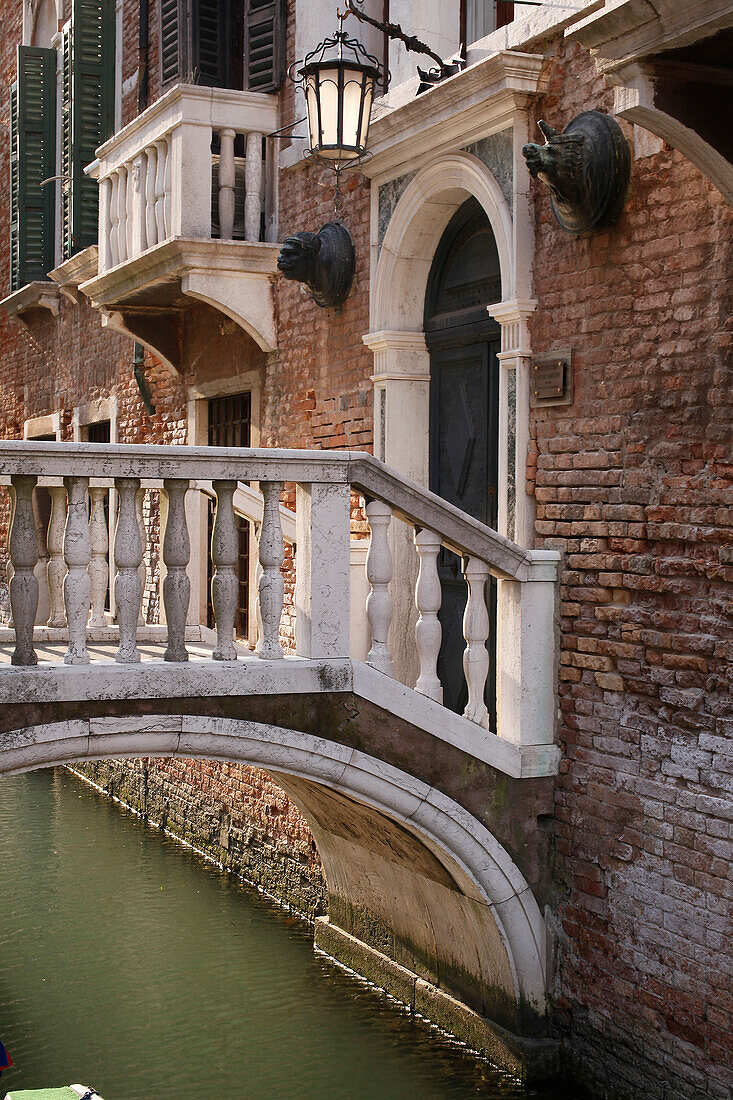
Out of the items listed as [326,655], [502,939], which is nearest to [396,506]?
[326,655]

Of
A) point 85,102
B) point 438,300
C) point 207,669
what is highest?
point 85,102

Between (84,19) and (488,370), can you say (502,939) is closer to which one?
(488,370)

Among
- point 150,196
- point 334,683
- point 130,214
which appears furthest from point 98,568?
point 130,214

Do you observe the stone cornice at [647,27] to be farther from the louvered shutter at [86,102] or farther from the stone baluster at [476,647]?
the louvered shutter at [86,102]

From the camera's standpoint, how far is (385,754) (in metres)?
5.14

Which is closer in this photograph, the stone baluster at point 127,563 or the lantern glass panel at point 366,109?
the stone baluster at point 127,563

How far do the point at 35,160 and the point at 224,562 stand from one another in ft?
31.6

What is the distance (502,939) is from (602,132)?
3.32m

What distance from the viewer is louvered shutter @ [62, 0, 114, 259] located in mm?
11047

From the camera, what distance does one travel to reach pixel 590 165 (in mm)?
4949

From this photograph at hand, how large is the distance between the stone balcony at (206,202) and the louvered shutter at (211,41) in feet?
2.44

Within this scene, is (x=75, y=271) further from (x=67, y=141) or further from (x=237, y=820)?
(x=237, y=820)

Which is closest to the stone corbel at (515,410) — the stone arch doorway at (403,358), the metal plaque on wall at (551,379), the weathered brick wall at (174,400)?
the metal plaque on wall at (551,379)

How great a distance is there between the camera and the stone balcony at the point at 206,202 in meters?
7.68
